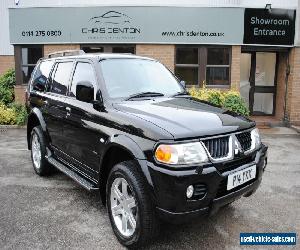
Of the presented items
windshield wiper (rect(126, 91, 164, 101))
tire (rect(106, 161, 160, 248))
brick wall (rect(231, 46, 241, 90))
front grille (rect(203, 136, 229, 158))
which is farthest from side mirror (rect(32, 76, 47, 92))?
brick wall (rect(231, 46, 241, 90))

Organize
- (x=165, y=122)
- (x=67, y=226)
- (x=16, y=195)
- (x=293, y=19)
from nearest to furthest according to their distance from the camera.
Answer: (x=165, y=122)
(x=67, y=226)
(x=16, y=195)
(x=293, y=19)

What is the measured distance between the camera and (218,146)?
11.2 feet

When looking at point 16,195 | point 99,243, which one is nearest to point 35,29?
point 16,195

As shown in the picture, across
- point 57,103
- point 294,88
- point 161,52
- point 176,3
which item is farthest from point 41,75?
point 294,88

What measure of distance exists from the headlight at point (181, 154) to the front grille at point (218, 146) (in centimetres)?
11

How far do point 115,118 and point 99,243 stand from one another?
1.32 metres

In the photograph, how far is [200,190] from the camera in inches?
126

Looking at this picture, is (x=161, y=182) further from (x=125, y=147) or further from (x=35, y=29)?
(x=35, y=29)

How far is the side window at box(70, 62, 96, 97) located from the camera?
4453mm

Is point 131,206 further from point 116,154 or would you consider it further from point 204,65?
point 204,65

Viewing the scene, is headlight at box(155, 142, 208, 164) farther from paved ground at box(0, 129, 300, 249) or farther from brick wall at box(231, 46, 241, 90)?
brick wall at box(231, 46, 241, 90)

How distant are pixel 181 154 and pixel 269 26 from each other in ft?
32.3

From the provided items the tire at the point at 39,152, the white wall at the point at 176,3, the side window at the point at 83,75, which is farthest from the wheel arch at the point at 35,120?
the white wall at the point at 176,3

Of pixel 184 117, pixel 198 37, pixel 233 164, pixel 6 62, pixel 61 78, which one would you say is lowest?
pixel 233 164
